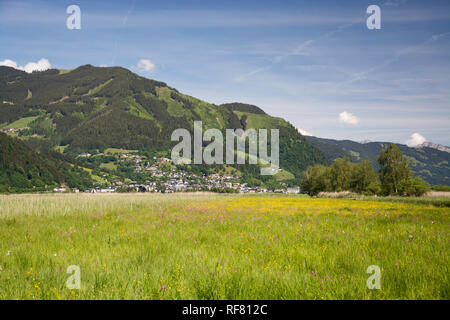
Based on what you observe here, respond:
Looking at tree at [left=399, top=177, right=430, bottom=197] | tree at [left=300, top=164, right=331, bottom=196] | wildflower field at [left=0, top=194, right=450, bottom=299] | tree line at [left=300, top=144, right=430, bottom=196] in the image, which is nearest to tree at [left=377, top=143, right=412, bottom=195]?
tree line at [left=300, top=144, right=430, bottom=196]

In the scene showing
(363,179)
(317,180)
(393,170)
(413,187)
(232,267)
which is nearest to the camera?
(232,267)

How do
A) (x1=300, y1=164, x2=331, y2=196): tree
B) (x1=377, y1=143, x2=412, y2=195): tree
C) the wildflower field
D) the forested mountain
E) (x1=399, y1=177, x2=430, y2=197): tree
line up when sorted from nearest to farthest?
the wildflower field
(x1=399, y1=177, x2=430, y2=197): tree
(x1=377, y1=143, x2=412, y2=195): tree
(x1=300, y1=164, x2=331, y2=196): tree
the forested mountain

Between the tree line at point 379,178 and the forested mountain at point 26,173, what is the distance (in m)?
143

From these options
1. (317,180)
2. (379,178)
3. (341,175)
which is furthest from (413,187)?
(317,180)

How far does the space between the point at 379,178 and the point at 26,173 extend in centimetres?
17178

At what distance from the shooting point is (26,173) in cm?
14188

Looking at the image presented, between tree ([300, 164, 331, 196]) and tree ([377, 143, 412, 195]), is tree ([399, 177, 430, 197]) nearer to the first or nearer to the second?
tree ([377, 143, 412, 195])

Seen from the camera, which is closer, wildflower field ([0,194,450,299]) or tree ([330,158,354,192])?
wildflower field ([0,194,450,299])

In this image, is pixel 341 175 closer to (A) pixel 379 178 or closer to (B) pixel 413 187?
(A) pixel 379 178

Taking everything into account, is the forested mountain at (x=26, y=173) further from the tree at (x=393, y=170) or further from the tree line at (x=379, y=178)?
the tree at (x=393, y=170)

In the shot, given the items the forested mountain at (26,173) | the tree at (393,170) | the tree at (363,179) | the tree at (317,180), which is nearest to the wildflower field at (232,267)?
the tree at (393,170)

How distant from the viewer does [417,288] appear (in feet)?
14.3

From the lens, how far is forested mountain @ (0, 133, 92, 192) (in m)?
131
